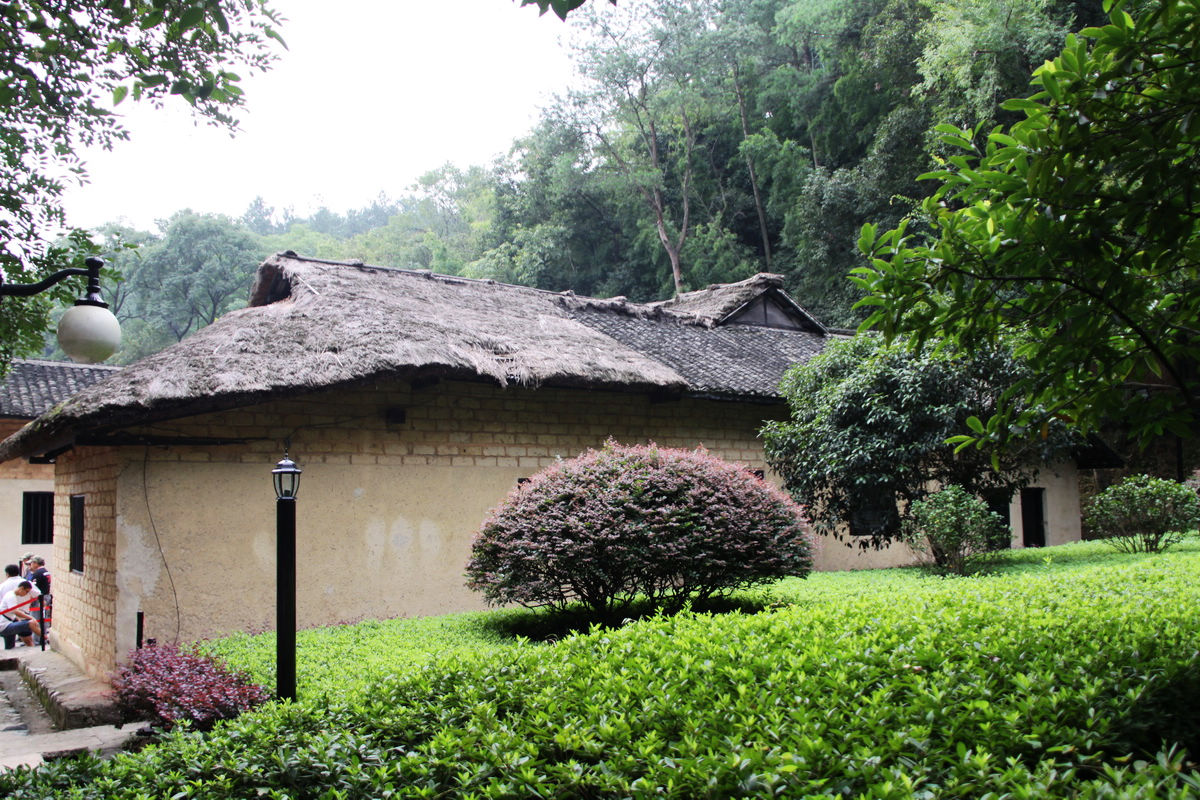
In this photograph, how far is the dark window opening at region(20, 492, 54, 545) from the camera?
18484 mm

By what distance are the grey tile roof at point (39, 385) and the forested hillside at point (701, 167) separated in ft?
47.2

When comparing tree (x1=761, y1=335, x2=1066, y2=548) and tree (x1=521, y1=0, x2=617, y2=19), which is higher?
tree (x1=521, y1=0, x2=617, y2=19)

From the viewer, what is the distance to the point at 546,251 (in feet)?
102

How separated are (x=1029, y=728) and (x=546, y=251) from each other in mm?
29280

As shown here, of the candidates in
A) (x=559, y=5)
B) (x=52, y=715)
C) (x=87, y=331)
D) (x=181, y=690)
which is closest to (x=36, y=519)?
(x=52, y=715)

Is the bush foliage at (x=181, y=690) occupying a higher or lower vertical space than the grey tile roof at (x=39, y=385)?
lower

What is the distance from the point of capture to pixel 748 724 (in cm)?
288

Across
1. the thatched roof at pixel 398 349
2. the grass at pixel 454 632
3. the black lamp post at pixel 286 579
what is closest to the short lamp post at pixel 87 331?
the black lamp post at pixel 286 579

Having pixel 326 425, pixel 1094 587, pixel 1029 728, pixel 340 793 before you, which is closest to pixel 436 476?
pixel 326 425

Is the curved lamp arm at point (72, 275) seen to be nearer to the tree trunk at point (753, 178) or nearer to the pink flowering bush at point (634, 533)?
the pink flowering bush at point (634, 533)

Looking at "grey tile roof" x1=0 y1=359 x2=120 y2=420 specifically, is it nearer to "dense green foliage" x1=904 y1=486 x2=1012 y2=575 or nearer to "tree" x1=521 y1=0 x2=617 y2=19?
"dense green foliage" x1=904 y1=486 x2=1012 y2=575

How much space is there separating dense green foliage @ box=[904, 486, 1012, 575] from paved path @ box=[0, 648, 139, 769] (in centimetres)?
810

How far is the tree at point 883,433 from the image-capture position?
34.0 ft

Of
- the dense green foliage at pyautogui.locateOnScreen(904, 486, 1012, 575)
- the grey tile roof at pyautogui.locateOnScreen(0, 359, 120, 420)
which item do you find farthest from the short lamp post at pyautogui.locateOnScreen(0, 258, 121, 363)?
the grey tile roof at pyautogui.locateOnScreen(0, 359, 120, 420)
